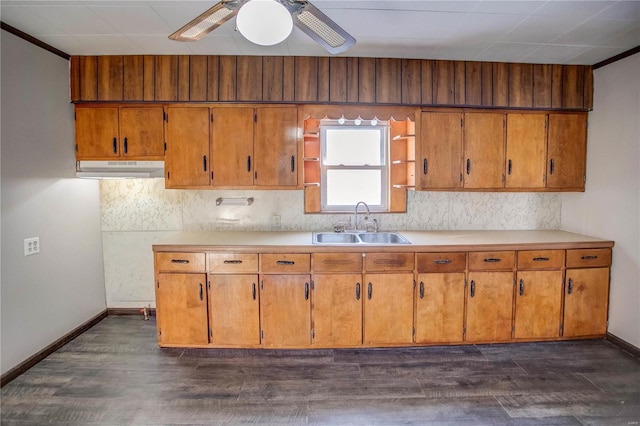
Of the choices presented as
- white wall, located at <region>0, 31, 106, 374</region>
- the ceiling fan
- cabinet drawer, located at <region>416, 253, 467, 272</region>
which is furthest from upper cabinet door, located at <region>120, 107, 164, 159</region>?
cabinet drawer, located at <region>416, 253, 467, 272</region>

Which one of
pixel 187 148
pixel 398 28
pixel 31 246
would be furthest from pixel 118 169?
pixel 398 28

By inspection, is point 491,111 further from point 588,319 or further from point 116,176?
point 116,176

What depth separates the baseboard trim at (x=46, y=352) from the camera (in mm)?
2430

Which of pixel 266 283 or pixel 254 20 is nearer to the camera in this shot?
pixel 254 20

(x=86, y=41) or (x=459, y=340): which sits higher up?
(x=86, y=41)

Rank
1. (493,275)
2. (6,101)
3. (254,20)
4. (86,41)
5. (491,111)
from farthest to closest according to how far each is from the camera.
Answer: (491,111) < (493,275) < (86,41) < (6,101) < (254,20)

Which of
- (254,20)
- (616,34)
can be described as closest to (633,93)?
(616,34)

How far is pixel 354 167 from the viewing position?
11.7 feet

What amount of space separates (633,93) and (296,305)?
3.24m

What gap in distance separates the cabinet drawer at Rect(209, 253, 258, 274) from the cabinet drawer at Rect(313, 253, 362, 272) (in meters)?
0.50

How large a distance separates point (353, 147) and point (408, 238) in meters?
1.08

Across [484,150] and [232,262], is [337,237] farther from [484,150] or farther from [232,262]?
[484,150]

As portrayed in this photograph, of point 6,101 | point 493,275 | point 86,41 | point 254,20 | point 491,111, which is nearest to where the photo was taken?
point 254,20

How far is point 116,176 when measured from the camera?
3.03m
